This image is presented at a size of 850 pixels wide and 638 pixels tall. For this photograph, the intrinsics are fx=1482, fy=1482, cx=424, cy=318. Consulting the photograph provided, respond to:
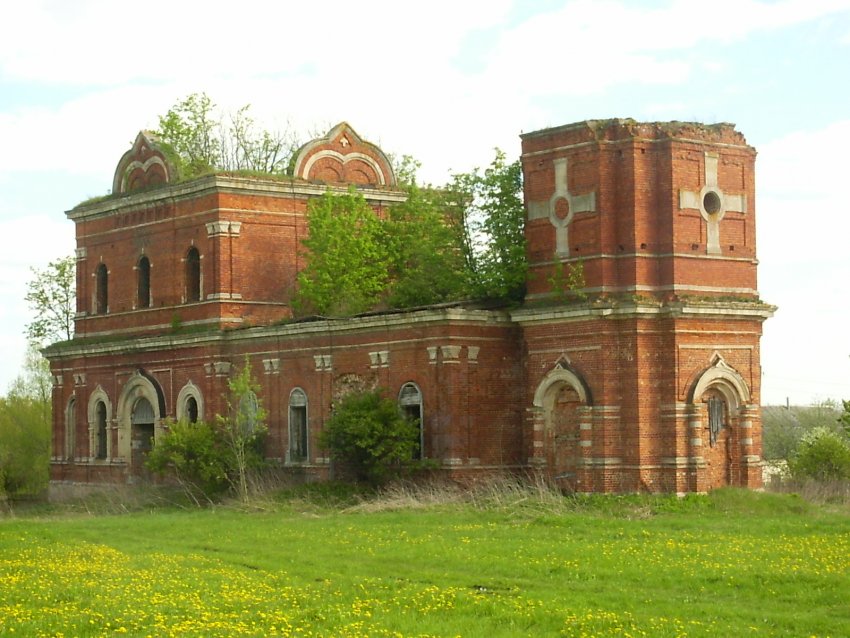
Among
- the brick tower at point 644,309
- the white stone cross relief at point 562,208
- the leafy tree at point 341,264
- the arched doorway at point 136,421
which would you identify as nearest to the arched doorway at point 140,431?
the arched doorway at point 136,421

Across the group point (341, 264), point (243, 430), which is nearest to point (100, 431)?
point (243, 430)

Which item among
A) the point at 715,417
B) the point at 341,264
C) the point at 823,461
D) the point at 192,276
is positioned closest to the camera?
the point at 715,417

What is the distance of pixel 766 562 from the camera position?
2184cm

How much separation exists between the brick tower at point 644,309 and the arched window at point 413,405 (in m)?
2.84

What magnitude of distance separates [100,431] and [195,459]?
347 inches

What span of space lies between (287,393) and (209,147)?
16995mm

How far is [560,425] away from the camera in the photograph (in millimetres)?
33219

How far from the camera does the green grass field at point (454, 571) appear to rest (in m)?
17.4

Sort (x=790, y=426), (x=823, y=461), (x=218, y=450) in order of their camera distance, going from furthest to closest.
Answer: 1. (x=790, y=426)
2. (x=823, y=461)
3. (x=218, y=450)

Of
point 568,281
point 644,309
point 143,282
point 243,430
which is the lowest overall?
point 243,430

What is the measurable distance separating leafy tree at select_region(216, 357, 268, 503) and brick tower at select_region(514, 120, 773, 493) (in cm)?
817

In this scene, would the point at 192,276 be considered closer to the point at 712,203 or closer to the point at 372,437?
the point at 372,437

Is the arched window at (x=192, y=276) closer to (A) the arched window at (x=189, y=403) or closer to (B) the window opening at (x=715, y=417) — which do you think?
(A) the arched window at (x=189, y=403)

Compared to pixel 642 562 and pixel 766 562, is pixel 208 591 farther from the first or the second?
pixel 766 562
